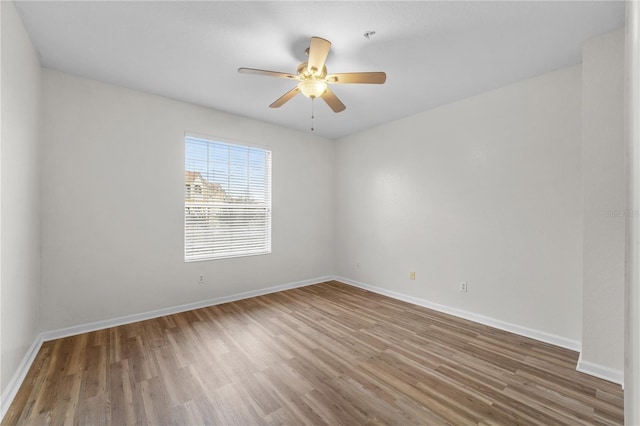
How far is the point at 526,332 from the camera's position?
113 inches

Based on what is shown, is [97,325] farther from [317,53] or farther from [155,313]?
[317,53]

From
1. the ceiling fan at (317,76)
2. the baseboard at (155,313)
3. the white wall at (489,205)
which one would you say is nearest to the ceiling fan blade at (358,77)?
the ceiling fan at (317,76)

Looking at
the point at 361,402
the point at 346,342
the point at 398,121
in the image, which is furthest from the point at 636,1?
the point at 398,121

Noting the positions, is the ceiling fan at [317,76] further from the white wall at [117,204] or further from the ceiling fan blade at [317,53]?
the white wall at [117,204]

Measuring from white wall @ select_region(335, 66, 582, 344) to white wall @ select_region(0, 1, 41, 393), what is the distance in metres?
4.03

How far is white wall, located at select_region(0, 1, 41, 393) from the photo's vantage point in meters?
1.82

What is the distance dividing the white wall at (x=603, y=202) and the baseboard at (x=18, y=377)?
4.28 metres

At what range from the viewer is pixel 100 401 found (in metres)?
1.89

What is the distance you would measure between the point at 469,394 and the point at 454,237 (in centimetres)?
193

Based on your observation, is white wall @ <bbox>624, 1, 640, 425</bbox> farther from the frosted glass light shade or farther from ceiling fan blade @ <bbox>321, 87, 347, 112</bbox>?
ceiling fan blade @ <bbox>321, 87, 347, 112</bbox>

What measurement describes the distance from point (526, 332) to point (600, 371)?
707mm

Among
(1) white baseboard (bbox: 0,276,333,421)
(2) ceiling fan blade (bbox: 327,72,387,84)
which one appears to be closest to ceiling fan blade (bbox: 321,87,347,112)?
(2) ceiling fan blade (bbox: 327,72,387,84)

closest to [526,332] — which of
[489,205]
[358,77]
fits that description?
[489,205]

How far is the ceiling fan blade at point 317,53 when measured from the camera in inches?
76.7
